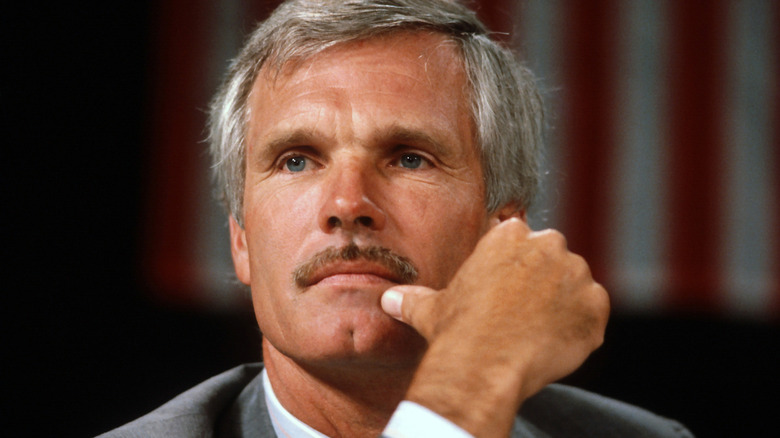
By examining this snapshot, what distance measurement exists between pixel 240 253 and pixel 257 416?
358 millimetres

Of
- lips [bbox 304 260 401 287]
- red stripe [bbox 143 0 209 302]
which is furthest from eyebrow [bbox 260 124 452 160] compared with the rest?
red stripe [bbox 143 0 209 302]

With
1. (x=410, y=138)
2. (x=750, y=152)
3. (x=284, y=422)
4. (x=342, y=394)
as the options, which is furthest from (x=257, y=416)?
(x=750, y=152)

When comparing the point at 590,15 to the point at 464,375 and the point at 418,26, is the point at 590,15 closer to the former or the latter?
the point at 418,26

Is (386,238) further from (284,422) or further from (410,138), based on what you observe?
(284,422)

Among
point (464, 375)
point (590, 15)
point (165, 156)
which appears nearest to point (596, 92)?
point (590, 15)

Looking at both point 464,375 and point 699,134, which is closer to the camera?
point 464,375

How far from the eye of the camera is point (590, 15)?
3320mm

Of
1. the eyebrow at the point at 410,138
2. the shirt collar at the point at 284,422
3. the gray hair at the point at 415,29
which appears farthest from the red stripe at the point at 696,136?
the shirt collar at the point at 284,422

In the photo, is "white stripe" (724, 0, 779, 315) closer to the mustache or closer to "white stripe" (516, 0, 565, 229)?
"white stripe" (516, 0, 565, 229)

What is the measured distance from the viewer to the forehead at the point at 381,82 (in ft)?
5.06

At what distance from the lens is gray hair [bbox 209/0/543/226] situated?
5.34ft

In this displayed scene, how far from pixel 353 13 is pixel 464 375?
816 millimetres

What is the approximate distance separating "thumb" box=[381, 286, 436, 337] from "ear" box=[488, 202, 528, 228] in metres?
0.38

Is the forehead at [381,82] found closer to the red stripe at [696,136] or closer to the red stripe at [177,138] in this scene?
the red stripe at [177,138]
